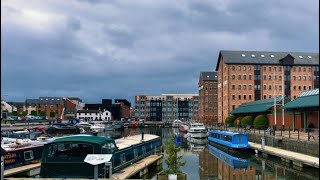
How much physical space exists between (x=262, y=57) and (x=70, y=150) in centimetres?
10539

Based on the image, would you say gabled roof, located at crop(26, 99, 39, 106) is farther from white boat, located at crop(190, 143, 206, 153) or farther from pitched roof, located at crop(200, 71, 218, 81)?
white boat, located at crop(190, 143, 206, 153)

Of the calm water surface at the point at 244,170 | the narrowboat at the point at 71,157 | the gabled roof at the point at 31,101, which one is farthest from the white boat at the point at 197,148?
the gabled roof at the point at 31,101

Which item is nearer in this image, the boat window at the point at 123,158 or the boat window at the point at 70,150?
the boat window at the point at 70,150

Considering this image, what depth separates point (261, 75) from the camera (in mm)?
119000

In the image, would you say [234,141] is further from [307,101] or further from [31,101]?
[31,101]

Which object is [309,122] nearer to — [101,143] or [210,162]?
[210,162]

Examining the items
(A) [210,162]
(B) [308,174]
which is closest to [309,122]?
(A) [210,162]

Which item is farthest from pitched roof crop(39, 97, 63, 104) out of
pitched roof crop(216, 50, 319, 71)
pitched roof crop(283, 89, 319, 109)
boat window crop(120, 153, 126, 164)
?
boat window crop(120, 153, 126, 164)

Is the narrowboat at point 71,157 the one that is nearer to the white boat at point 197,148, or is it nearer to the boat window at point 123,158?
the boat window at point 123,158

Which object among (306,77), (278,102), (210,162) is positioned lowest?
(210,162)

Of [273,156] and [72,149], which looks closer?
[72,149]

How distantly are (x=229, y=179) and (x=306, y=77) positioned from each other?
98080mm

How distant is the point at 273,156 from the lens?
4384cm

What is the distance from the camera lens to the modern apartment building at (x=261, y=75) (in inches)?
4609
